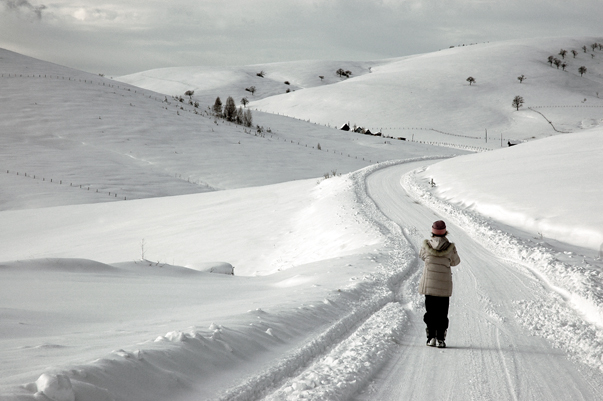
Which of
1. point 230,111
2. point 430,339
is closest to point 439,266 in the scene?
point 430,339

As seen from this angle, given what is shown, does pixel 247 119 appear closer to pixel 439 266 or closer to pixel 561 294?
pixel 561 294

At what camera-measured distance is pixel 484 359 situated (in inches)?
211

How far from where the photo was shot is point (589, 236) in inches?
454

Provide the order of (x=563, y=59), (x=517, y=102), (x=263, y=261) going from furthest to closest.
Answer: (x=563, y=59), (x=517, y=102), (x=263, y=261)

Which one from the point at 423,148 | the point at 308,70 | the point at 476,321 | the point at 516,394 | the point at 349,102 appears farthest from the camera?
the point at 308,70

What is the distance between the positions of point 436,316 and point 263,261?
9.77m

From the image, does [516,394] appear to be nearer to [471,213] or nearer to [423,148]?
[471,213]

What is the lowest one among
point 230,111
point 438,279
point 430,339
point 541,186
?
point 430,339

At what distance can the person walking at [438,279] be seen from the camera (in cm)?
596

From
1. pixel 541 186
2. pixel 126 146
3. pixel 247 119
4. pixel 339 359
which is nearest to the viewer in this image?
pixel 339 359

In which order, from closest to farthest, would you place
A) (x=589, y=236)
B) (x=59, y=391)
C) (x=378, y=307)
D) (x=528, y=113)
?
(x=59, y=391) → (x=378, y=307) → (x=589, y=236) → (x=528, y=113)

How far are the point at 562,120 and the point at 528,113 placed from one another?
21.0 ft

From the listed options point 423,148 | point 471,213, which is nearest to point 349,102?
point 423,148

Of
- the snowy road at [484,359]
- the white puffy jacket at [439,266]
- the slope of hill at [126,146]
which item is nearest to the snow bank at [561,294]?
the snowy road at [484,359]
